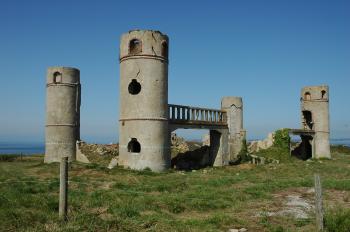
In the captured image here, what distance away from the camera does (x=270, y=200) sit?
42.6 feet

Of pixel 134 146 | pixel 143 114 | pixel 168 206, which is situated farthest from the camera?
pixel 134 146

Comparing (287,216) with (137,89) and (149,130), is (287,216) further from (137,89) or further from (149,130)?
(137,89)

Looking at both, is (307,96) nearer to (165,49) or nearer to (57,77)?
(165,49)

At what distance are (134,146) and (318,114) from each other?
18567mm

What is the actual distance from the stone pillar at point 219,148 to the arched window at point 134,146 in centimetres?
658

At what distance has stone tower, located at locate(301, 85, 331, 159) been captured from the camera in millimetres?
33312

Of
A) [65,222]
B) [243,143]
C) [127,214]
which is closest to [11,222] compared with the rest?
[65,222]

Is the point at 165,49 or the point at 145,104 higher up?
the point at 165,49

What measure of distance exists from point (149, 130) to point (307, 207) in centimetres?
1083

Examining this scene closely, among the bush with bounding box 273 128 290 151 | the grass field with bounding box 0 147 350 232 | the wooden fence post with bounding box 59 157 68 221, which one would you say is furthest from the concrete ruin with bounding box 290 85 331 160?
the wooden fence post with bounding box 59 157 68 221

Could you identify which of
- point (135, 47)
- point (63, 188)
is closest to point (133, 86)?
point (135, 47)

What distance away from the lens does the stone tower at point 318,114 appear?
33.3m

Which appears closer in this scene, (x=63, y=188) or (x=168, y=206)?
(x=63, y=188)

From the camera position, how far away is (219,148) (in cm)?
2672
